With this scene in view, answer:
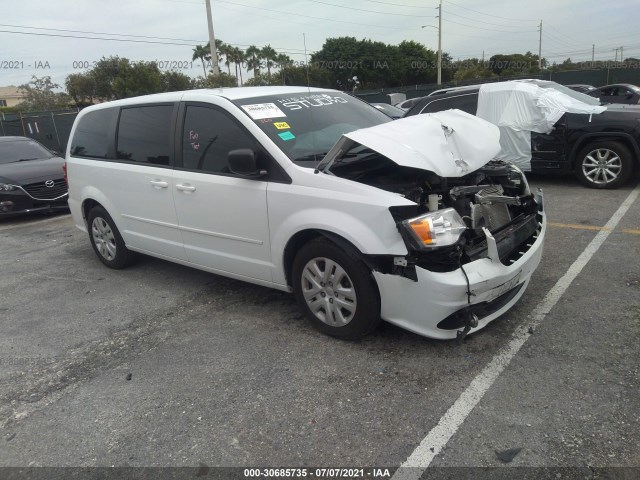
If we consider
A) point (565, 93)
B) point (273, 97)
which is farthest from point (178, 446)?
point (565, 93)

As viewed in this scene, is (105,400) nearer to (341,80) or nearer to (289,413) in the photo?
(289,413)

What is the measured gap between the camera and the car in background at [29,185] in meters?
8.57

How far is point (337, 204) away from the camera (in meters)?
3.19

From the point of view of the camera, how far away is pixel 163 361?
11.4 ft

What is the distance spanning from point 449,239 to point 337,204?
75 cm

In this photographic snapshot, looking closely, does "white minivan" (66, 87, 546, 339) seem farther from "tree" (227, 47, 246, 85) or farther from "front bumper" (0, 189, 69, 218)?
"tree" (227, 47, 246, 85)

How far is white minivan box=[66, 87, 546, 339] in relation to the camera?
118 inches

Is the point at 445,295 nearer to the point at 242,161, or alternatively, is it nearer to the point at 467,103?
the point at 242,161

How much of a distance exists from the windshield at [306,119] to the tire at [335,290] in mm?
712

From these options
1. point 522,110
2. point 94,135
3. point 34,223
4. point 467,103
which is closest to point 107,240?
point 94,135

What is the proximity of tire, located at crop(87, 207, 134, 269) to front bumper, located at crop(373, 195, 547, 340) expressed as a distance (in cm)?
334

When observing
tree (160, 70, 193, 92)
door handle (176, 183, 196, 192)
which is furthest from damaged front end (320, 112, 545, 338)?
tree (160, 70, 193, 92)

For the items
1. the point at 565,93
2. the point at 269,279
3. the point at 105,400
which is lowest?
the point at 105,400

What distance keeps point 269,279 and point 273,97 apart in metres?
1.56
